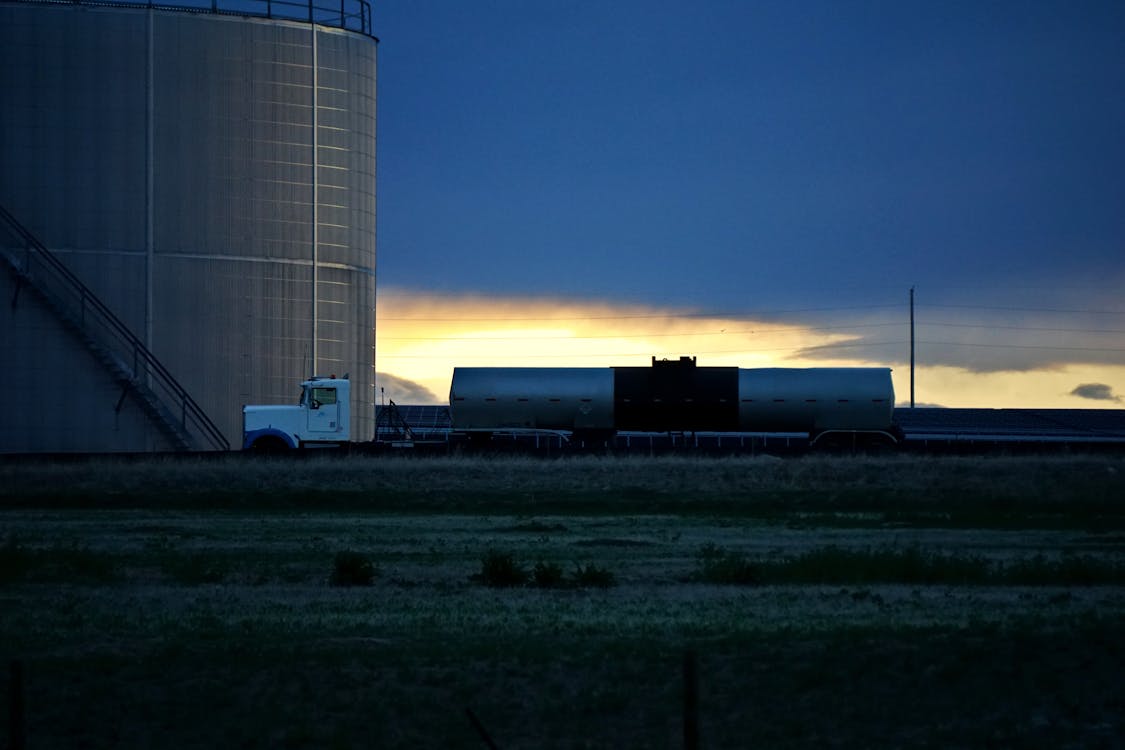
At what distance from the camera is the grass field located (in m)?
15.5

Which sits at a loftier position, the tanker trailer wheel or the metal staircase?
the metal staircase

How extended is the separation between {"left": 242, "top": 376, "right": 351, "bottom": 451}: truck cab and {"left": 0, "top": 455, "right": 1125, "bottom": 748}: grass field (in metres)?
10.5

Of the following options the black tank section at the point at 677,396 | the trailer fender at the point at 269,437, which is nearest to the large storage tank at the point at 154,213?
the trailer fender at the point at 269,437

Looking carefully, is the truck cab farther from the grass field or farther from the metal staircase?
the grass field

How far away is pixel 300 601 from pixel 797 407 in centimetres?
3591

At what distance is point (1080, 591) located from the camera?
82.0 feet

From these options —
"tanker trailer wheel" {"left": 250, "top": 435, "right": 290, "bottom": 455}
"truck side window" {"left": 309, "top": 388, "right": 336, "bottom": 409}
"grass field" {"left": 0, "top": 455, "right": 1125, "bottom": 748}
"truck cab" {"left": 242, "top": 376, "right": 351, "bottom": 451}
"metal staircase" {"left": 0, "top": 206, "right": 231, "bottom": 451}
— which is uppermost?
"metal staircase" {"left": 0, "top": 206, "right": 231, "bottom": 451}

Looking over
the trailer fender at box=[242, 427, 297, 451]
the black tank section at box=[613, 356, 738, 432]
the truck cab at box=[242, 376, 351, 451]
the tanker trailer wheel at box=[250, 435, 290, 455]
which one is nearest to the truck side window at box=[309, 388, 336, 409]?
the truck cab at box=[242, 376, 351, 451]

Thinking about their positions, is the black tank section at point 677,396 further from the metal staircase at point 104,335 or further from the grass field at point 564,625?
the metal staircase at point 104,335

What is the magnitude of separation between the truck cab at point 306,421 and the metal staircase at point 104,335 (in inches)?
156

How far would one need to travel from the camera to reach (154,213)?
192 feet

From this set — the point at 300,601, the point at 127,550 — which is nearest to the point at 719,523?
the point at 127,550

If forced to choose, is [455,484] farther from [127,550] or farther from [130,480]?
[127,550]

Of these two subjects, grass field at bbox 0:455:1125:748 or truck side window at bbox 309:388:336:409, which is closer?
grass field at bbox 0:455:1125:748
